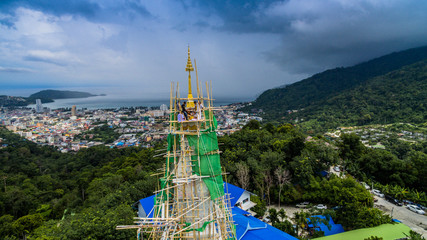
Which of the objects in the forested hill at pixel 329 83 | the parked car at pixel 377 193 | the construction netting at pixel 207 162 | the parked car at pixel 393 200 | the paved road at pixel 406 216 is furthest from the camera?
the forested hill at pixel 329 83

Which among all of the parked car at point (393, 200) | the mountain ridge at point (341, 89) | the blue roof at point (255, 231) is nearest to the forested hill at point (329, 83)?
the mountain ridge at point (341, 89)

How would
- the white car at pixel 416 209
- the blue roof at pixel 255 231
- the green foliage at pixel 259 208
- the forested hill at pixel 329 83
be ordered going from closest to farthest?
the blue roof at pixel 255 231, the green foliage at pixel 259 208, the white car at pixel 416 209, the forested hill at pixel 329 83

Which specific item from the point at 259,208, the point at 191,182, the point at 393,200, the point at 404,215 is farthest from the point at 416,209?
the point at 191,182

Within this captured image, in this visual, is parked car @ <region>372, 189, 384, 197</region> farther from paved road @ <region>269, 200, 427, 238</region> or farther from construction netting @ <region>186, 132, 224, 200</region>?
construction netting @ <region>186, 132, 224, 200</region>

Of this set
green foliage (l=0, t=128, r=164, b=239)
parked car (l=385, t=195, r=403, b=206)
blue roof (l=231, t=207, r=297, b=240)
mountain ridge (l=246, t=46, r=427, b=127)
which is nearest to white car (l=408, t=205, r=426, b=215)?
parked car (l=385, t=195, r=403, b=206)

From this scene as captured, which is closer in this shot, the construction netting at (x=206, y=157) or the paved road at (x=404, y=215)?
the construction netting at (x=206, y=157)

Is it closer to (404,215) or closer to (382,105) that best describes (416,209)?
(404,215)

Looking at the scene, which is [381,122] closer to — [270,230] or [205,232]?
[270,230]

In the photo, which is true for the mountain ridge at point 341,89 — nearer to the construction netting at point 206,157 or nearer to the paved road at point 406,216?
the paved road at point 406,216

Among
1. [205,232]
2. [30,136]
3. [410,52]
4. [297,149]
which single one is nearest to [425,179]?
[297,149]
